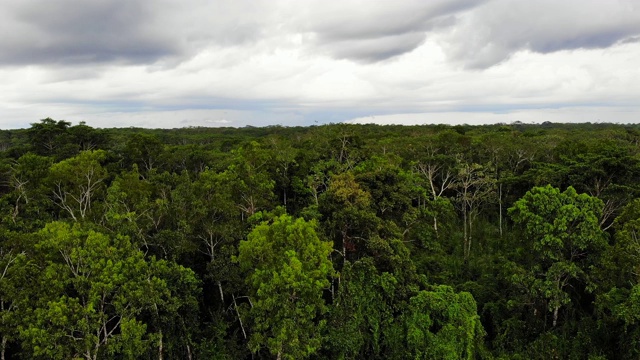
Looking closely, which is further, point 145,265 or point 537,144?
point 537,144

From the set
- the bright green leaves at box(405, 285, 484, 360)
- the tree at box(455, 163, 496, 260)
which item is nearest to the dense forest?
the bright green leaves at box(405, 285, 484, 360)

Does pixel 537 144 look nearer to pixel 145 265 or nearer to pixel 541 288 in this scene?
pixel 541 288

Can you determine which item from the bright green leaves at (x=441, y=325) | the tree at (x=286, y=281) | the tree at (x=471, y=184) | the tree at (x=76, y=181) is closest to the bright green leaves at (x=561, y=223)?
the bright green leaves at (x=441, y=325)

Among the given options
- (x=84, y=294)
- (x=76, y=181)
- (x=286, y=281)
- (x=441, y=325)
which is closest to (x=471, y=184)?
(x=441, y=325)

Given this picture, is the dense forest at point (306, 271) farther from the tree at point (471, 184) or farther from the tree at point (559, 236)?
the tree at point (471, 184)

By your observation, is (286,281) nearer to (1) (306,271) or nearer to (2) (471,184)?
(1) (306,271)

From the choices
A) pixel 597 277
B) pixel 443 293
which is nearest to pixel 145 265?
pixel 443 293

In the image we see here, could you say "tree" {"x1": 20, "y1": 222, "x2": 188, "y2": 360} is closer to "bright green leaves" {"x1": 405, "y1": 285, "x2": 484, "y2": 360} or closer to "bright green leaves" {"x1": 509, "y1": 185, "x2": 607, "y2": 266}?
"bright green leaves" {"x1": 405, "y1": 285, "x2": 484, "y2": 360}
